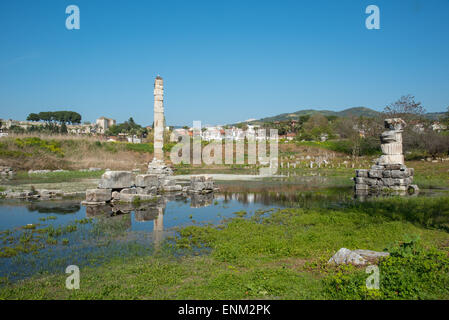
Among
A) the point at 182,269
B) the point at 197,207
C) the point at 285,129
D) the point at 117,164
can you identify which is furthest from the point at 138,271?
the point at 285,129

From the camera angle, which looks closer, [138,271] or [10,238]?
[138,271]

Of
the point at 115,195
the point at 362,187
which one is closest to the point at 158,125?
the point at 115,195

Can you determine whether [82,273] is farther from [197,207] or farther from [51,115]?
[51,115]

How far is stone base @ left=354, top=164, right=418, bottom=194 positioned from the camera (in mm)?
17312

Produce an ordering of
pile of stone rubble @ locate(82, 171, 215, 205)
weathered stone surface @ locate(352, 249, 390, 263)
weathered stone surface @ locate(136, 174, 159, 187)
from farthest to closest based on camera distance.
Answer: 1. weathered stone surface @ locate(136, 174, 159, 187)
2. pile of stone rubble @ locate(82, 171, 215, 205)
3. weathered stone surface @ locate(352, 249, 390, 263)

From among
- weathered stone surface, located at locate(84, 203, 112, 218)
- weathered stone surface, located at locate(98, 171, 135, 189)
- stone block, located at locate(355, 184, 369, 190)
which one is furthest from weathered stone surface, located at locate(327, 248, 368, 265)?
stone block, located at locate(355, 184, 369, 190)

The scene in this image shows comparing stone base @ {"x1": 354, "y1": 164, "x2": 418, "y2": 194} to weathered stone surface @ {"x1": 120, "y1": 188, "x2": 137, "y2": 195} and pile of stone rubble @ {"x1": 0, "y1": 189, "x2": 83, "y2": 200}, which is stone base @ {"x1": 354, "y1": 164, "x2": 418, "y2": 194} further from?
pile of stone rubble @ {"x1": 0, "y1": 189, "x2": 83, "y2": 200}

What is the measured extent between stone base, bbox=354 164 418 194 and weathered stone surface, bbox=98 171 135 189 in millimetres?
12718

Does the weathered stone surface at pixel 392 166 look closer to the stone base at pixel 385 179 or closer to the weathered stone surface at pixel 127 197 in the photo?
the stone base at pixel 385 179

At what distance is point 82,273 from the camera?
5.88 metres

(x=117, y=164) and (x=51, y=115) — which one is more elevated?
(x=51, y=115)
